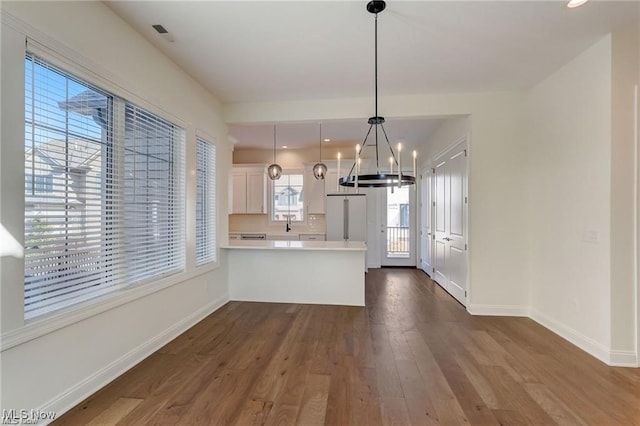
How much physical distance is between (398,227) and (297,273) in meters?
3.78

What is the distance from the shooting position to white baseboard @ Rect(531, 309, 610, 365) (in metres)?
2.64

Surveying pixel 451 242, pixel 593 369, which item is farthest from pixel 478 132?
pixel 593 369

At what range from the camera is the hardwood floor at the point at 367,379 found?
1917 millimetres

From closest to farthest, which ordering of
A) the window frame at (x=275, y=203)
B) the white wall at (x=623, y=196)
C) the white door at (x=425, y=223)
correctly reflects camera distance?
1. the white wall at (x=623, y=196)
2. the white door at (x=425, y=223)
3. the window frame at (x=275, y=203)

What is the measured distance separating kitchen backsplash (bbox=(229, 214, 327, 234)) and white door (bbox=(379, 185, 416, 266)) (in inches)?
62.3

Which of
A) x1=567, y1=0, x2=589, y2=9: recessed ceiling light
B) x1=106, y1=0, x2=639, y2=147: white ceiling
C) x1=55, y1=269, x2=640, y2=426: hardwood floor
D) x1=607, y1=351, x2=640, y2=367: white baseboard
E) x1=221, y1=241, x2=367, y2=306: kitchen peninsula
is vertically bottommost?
x1=55, y1=269, x2=640, y2=426: hardwood floor

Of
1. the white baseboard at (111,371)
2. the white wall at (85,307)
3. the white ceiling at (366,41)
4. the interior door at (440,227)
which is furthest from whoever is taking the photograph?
the interior door at (440,227)

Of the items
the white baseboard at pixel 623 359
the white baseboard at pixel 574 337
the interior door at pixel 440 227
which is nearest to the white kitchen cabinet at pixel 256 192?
the interior door at pixel 440 227

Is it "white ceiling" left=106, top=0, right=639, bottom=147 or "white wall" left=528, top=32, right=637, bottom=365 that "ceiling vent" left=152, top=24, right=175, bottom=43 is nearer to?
"white ceiling" left=106, top=0, right=639, bottom=147

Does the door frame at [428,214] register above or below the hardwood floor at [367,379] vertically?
above

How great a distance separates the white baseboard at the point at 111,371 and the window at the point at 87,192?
59 centimetres

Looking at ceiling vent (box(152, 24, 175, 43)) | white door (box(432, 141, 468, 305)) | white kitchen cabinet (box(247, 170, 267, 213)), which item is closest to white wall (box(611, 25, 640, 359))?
white door (box(432, 141, 468, 305))

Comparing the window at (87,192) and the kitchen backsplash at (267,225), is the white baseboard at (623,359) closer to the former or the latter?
the window at (87,192)

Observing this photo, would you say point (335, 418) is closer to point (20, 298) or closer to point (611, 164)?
point (20, 298)
